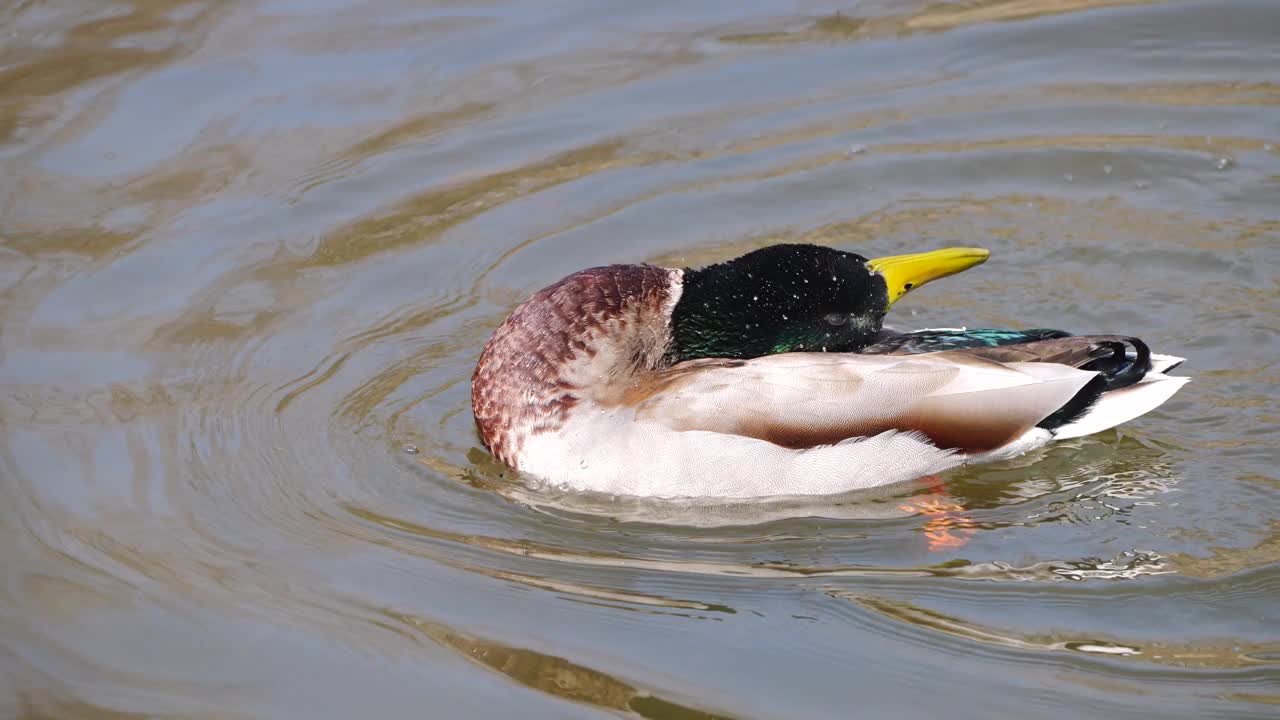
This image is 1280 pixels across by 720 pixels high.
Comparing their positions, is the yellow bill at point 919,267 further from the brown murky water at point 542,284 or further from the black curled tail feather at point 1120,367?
the brown murky water at point 542,284

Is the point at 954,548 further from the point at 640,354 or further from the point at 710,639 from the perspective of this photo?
the point at 640,354

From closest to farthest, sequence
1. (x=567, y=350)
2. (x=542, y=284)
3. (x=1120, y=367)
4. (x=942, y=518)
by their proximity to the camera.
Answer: (x=942, y=518), (x=567, y=350), (x=1120, y=367), (x=542, y=284)

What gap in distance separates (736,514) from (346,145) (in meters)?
4.02

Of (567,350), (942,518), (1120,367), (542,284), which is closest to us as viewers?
(942,518)

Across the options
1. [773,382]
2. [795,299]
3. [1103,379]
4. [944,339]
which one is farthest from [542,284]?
[1103,379]

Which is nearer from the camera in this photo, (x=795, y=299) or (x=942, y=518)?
(x=942, y=518)

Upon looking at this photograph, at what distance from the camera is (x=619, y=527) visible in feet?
19.0

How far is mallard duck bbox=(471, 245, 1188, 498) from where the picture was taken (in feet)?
19.1

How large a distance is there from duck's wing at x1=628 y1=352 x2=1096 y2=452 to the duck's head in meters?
0.19

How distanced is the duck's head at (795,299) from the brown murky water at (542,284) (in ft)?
2.29

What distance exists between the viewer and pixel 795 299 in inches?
241

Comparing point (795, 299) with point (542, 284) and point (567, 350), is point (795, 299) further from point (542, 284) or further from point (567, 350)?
point (542, 284)

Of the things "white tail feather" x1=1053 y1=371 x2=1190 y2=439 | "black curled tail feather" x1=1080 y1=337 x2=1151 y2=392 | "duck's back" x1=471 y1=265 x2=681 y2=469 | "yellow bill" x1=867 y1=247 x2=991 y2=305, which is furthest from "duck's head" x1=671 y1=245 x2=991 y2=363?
"white tail feather" x1=1053 y1=371 x2=1190 y2=439

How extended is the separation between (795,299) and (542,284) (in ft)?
6.05
